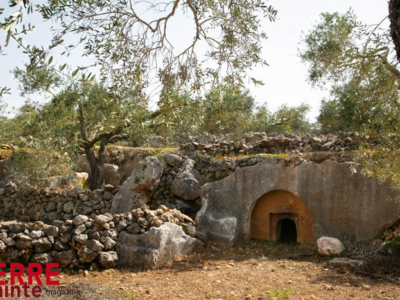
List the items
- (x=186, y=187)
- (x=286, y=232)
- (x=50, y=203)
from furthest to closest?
(x=50, y=203), (x=286, y=232), (x=186, y=187)

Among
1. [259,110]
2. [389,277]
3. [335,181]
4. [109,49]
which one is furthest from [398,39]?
[259,110]

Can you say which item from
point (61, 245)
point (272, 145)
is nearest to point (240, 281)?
point (61, 245)

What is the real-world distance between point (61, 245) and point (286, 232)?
7180mm

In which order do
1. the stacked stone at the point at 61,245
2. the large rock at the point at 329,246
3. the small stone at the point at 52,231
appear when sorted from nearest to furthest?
the stacked stone at the point at 61,245
the small stone at the point at 52,231
the large rock at the point at 329,246

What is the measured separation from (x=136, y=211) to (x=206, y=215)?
7.42ft

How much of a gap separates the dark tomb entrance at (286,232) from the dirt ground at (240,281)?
83.1 inches

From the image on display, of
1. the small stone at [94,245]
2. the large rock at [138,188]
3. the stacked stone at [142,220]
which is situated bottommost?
the small stone at [94,245]

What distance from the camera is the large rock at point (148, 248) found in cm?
743

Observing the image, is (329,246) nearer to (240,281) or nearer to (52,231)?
(240,281)

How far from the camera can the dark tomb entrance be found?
1065 cm

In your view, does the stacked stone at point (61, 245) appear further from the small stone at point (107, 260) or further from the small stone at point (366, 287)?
the small stone at point (366, 287)

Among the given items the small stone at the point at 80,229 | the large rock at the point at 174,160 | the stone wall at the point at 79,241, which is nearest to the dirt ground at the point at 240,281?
the stone wall at the point at 79,241

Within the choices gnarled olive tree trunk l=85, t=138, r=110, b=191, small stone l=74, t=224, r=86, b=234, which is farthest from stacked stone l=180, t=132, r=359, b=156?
small stone l=74, t=224, r=86, b=234

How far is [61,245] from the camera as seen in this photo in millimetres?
7258
